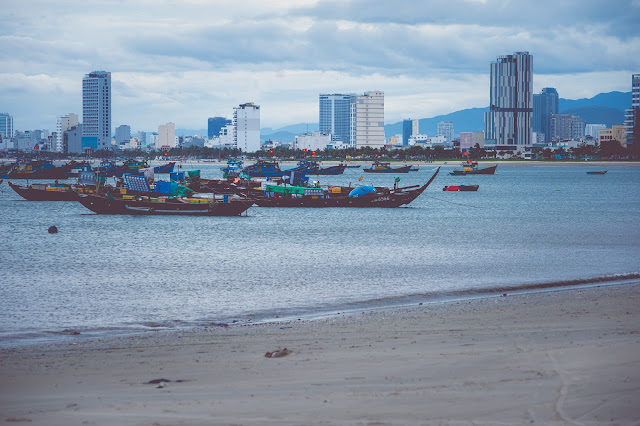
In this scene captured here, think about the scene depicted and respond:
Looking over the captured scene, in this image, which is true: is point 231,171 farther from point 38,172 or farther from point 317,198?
point 317,198

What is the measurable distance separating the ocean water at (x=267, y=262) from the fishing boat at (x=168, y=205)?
2.82 ft

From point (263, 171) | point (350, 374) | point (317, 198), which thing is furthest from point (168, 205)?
point (263, 171)

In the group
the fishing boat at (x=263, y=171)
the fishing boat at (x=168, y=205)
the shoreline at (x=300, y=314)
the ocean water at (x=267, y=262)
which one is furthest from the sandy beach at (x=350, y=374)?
the fishing boat at (x=263, y=171)

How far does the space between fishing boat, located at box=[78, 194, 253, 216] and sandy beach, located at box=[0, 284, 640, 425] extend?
126ft

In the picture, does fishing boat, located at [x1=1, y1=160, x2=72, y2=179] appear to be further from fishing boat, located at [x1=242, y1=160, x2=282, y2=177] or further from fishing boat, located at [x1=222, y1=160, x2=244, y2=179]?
fishing boat, located at [x1=242, y1=160, x2=282, y2=177]

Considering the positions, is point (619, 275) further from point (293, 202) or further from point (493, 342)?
point (293, 202)

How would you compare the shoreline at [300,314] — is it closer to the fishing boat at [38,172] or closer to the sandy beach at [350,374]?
the sandy beach at [350,374]

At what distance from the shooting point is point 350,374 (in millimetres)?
11102

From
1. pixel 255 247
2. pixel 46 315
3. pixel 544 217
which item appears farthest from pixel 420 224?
pixel 46 315

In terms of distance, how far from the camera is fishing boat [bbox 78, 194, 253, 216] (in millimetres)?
54406

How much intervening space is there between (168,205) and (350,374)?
4523 cm

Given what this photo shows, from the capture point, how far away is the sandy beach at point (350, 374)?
9258mm

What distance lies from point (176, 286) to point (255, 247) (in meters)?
13.1

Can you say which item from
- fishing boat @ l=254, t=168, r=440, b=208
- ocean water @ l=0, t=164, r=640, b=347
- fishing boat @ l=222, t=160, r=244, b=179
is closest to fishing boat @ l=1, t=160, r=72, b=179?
fishing boat @ l=222, t=160, r=244, b=179
